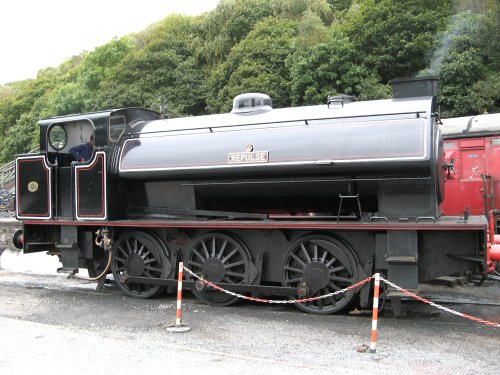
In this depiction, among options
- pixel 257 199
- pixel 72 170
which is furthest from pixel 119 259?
pixel 257 199

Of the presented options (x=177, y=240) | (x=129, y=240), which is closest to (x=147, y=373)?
(x=177, y=240)

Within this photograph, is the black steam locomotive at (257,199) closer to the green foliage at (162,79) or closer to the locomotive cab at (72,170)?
the locomotive cab at (72,170)

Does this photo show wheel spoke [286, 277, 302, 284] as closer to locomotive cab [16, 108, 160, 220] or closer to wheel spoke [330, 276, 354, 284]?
wheel spoke [330, 276, 354, 284]

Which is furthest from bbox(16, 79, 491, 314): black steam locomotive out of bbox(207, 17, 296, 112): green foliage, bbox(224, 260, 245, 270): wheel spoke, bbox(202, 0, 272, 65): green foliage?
bbox(202, 0, 272, 65): green foliage

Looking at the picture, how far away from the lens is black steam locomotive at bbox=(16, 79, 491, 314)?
6.26 meters

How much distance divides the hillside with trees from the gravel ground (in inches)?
173

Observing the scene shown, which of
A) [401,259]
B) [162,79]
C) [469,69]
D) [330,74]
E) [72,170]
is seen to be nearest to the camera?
[401,259]

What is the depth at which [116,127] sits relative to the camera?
8336 millimetres

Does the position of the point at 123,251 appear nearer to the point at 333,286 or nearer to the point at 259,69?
the point at 333,286

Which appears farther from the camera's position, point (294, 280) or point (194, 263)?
point (194, 263)

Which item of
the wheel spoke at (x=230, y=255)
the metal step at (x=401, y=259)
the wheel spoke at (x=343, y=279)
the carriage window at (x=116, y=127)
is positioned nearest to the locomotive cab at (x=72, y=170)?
the carriage window at (x=116, y=127)

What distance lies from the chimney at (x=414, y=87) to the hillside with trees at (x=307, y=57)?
4.53 metres

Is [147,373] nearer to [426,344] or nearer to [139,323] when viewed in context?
[139,323]

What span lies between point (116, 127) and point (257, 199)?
2.74m
